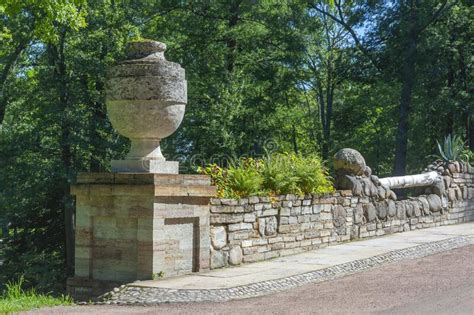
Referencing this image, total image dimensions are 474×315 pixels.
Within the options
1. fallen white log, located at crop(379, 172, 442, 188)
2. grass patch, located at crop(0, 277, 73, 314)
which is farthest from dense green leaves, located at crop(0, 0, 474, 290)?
→ grass patch, located at crop(0, 277, 73, 314)

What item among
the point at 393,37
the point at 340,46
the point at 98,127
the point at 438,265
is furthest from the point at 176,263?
the point at 340,46

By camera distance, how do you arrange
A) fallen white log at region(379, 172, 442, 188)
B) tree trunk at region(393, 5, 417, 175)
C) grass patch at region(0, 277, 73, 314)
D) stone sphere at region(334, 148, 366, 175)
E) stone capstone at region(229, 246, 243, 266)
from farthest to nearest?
tree trunk at region(393, 5, 417, 175) → fallen white log at region(379, 172, 442, 188) → stone sphere at region(334, 148, 366, 175) → stone capstone at region(229, 246, 243, 266) → grass patch at region(0, 277, 73, 314)

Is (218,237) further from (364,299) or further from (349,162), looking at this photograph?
(349,162)

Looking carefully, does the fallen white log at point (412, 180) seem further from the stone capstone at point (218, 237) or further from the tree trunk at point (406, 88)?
the tree trunk at point (406, 88)

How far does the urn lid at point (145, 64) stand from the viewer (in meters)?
9.52

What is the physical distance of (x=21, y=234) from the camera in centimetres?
2395

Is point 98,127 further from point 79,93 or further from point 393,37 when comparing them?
point 393,37

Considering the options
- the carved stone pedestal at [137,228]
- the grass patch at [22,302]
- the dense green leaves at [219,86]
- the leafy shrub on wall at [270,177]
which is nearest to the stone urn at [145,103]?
the carved stone pedestal at [137,228]

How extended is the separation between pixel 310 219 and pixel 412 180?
4.56m

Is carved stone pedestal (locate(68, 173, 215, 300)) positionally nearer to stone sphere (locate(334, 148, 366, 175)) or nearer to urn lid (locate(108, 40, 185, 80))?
urn lid (locate(108, 40, 185, 80))

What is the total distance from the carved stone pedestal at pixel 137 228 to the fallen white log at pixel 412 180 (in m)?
6.39

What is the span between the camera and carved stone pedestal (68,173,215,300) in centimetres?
920

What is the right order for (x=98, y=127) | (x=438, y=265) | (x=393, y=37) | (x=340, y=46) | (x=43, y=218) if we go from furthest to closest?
(x=340, y=46) < (x=393, y=37) < (x=43, y=218) < (x=98, y=127) < (x=438, y=265)

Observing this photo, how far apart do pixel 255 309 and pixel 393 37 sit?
23.4m
